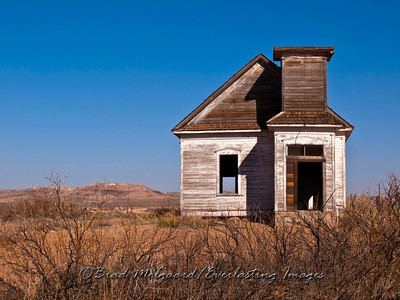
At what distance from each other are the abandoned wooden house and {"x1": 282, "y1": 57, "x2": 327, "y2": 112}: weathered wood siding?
3cm

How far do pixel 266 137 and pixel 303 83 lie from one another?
91.1 inches

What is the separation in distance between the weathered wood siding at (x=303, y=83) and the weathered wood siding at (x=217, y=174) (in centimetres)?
163

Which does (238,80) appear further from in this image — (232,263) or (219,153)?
(232,263)

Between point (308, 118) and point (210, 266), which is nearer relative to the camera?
point (210, 266)

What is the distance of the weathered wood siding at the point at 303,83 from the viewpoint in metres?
19.8

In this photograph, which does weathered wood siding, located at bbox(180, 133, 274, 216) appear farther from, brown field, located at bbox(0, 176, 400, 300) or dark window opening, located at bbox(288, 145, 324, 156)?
brown field, located at bbox(0, 176, 400, 300)

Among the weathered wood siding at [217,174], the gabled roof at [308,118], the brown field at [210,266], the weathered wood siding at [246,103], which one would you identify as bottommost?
the brown field at [210,266]

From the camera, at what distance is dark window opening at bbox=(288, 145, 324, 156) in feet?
63.5

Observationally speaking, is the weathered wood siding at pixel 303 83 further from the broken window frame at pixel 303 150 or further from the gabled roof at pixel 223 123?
the gabled roof at pixel 223 123

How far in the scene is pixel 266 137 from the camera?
20781 millimetres

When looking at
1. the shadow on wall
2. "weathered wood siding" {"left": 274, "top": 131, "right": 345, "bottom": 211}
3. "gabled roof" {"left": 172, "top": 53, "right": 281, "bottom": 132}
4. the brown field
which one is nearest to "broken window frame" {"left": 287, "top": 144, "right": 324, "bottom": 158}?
"weathered wood siding" {"left": 274, "top": 131, "right": 345, "bottom": 211}

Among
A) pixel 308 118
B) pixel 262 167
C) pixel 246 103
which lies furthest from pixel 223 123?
pixel 308 118

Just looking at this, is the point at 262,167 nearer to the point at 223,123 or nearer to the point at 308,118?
the point at 223,123

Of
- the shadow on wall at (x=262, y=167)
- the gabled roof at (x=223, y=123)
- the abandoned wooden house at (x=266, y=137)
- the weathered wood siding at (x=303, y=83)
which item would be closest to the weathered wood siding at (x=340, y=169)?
the abandoned wooden house at (x=266, y=137)
